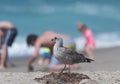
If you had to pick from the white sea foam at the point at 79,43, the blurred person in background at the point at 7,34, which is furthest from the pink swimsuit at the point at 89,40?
the white sea foam at the point at 79,43

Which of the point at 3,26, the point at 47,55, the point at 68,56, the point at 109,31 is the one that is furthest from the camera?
the point at 109,31

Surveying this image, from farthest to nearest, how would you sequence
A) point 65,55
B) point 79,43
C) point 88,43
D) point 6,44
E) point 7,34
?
point 79,43
point 88,43
point 7,34
point 6,44
point 65,55

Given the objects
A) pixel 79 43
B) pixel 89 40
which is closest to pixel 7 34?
pixel 89 40

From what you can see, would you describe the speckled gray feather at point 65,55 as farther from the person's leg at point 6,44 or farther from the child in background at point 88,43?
the child in background at point 88,43

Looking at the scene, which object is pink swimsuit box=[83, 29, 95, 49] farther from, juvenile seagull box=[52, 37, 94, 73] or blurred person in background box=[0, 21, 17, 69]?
juvenile seagull box=[52, 37, 94, 73]

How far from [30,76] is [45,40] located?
4670mm

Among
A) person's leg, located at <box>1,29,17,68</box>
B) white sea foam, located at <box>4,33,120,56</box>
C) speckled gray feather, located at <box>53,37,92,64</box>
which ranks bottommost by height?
speckled gray feather, located at <box>53,37,92,64</box>

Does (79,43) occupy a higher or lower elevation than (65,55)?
higher

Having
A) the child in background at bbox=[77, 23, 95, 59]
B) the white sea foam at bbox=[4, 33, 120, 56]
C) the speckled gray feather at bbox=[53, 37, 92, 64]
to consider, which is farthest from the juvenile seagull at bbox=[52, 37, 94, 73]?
the white sea foam at bbox=[4, 33, 120, 56]

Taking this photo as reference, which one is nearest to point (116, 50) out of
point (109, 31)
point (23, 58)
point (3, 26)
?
point (23, 58)

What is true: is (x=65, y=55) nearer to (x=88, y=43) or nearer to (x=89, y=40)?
(x=88, y=43)

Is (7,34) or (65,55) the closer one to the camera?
(65,55)

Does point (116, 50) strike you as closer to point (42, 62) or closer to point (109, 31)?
point (42, 62)

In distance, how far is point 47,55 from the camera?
14977 millimetres
